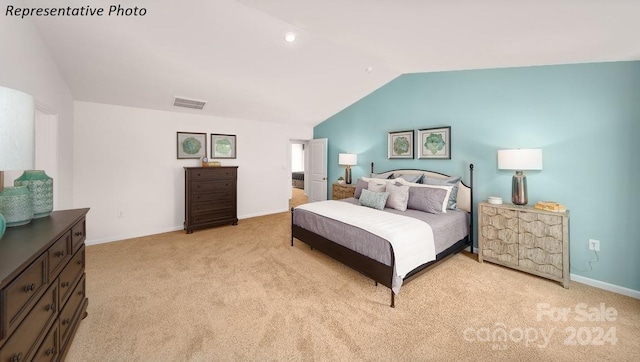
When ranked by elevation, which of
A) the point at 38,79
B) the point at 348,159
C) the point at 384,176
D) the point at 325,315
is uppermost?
the point at 38,79

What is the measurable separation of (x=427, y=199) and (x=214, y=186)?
3.70 meters

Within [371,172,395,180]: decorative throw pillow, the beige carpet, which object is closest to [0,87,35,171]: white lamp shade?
the beige carpet

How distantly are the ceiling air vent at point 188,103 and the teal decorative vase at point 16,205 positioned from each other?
3.00 meters

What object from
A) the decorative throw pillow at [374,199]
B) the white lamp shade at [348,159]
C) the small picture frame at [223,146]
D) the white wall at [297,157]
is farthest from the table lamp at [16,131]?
the white wall at [297,157]

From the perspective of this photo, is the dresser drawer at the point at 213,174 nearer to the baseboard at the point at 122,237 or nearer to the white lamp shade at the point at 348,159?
the baseboard at the point at 122,237

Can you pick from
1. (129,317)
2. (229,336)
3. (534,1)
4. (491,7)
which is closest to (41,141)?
(129,317)

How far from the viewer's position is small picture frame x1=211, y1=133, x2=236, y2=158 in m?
4.99

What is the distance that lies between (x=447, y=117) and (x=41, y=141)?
5446mm

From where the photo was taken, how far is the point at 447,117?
12.8ft

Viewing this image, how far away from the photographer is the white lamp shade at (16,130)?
1.01 metres

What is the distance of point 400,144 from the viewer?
179 inches

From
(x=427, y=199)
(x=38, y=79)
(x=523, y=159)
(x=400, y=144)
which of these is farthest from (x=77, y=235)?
(x=400, y=144)

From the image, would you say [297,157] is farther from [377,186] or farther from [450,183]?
[450,183]

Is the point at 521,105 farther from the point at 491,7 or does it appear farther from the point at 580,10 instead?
the point at 491,7
